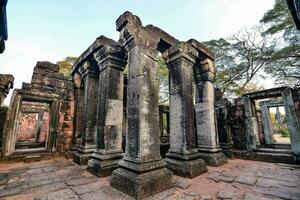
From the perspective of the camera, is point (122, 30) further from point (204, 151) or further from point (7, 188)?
point (204, 151)

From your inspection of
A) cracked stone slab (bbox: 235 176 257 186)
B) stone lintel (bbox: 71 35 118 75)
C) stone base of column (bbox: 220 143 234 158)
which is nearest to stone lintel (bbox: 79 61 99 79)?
stone lintel (bbox: 71 35 118 75)

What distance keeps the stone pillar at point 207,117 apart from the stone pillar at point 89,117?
3470 millimetres

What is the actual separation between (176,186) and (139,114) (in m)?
1.53

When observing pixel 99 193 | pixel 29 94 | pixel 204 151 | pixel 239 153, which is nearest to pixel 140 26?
pixel 99 193

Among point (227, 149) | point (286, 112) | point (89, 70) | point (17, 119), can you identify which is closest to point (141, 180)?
point (89, 70)

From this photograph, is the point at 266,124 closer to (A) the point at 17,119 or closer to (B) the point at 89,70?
(B) the point at 89,70

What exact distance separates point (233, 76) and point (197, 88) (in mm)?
11100

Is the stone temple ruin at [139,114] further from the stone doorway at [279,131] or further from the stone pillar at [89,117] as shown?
the stone doorway at [279,131]

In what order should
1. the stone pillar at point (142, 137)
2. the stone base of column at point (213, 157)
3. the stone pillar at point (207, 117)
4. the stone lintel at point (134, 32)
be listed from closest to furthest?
1. the stone pillar at point (142, 137)
2. the stone lintel at point (134, 32)
3. the stone base of column at point (213, 157)
4. the stone pillar at point (207, 117)

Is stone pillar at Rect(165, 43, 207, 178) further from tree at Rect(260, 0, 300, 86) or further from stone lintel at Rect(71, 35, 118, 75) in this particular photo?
tree at Rect(260, 0, 300, 86)

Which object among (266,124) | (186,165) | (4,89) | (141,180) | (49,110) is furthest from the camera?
(266,124)

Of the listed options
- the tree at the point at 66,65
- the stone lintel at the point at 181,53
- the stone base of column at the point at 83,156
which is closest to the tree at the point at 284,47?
the stone lintel at the point at 181,53

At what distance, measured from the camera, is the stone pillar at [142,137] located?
2.66 meters

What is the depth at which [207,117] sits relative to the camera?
5.05m
